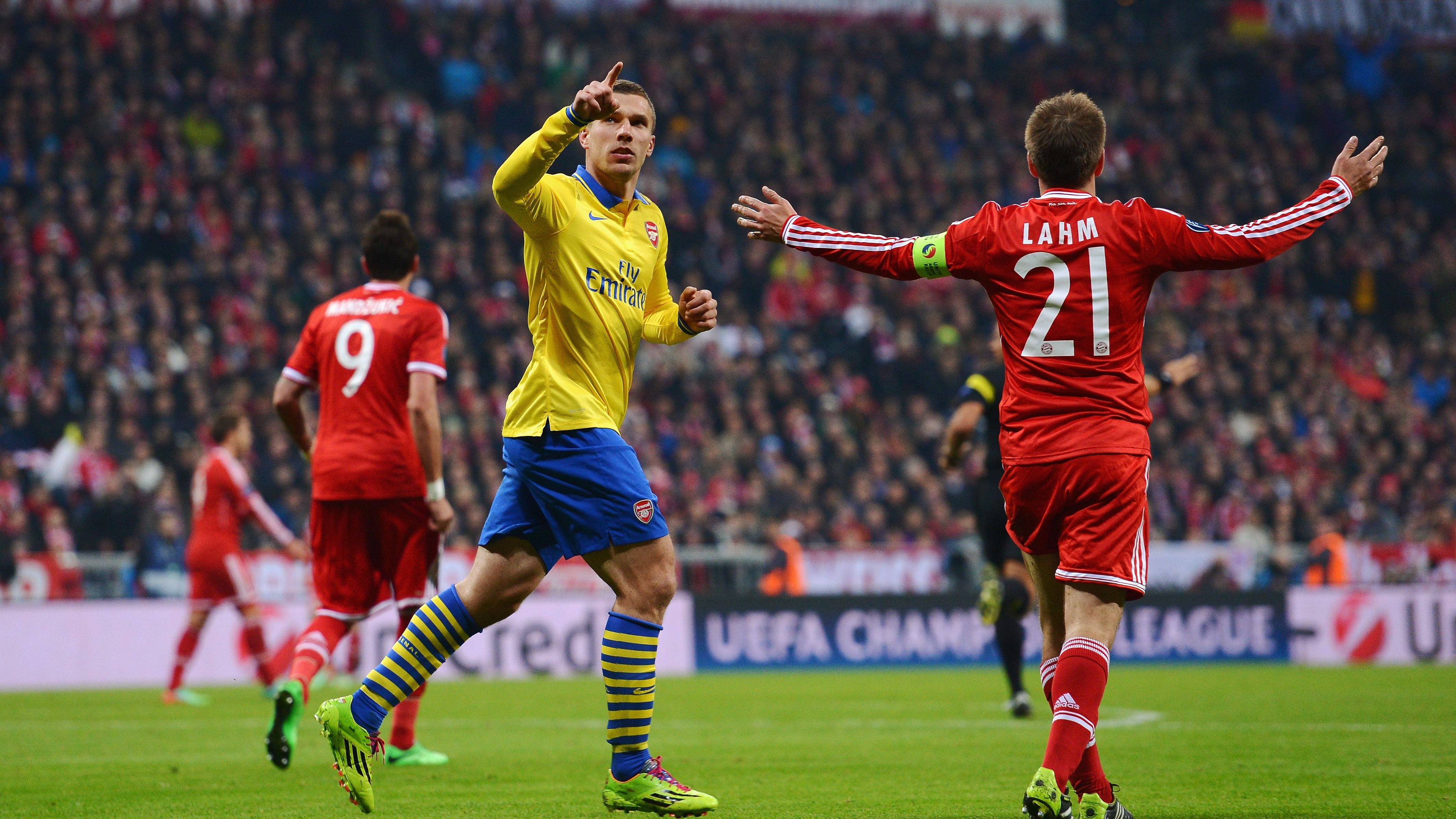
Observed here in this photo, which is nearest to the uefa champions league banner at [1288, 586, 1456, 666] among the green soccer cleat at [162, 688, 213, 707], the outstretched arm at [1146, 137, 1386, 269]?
the green soccer cleat at [162, 688, 213, 707]

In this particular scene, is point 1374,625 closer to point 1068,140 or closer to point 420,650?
point 1068,140

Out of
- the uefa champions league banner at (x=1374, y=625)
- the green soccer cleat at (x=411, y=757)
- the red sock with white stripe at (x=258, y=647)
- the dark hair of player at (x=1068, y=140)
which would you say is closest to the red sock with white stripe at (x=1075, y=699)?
the dark hair of player at (x=1068, y=140)

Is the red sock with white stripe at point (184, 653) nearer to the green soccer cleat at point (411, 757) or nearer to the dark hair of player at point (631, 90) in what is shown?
the green soccer cleat at point (411, 757)

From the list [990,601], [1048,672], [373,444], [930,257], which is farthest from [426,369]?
[990,601]

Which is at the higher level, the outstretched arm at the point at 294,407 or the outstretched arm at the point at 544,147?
the outstretched arm at the point at 544,147

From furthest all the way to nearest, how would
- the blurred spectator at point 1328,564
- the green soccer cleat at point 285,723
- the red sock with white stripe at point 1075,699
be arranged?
the blurred spectator at point 1328,564
the green soccer cleat at point 285,723
the red sock with white stripe at point 1075,699

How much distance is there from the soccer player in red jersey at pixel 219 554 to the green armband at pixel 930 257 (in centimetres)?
862

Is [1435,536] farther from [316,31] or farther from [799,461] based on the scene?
[316,31]

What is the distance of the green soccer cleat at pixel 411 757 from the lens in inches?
278

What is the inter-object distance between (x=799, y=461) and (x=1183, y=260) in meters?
16.6

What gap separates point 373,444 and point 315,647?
3.05 ft

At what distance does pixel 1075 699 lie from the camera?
14.8 ft

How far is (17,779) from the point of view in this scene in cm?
664

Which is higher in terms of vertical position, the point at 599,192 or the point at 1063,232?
the point at 599,192
